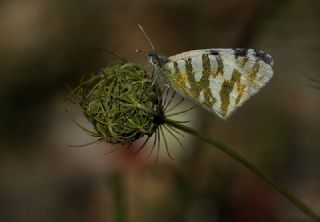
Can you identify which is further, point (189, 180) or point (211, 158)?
point (211, 158)

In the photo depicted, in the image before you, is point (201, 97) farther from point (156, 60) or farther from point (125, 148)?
point (125, 148)

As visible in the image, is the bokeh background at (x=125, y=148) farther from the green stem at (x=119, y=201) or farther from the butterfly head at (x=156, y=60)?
the butterfly head at (x=156, y=60)

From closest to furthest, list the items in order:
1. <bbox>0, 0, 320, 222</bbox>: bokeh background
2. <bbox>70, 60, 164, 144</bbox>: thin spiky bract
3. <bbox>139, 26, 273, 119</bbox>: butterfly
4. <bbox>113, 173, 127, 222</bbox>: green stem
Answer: <bbox>70, 60, 164, 144</bbox>: thin spiky bract → <bbox>139, 26, 273, 119</bbox>: butterfly → <bbox>113, 173, 127, 222</bbox>: green stem → <bbox>0, 0, 320, 222</bbox>: bokeh background

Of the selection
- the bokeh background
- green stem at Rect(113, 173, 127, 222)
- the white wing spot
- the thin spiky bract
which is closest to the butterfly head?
the thin spiky bract

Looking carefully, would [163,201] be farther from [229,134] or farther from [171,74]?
[171,74]

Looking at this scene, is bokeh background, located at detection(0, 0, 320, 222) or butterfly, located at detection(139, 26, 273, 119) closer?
butterfly, located at detection(139, 26, 273, 119)

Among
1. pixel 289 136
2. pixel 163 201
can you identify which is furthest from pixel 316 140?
pixel 163 201

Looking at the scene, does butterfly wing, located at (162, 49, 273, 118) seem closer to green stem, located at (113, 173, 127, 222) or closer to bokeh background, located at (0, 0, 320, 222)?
green stem, located at (113, 173, 127, 222)
